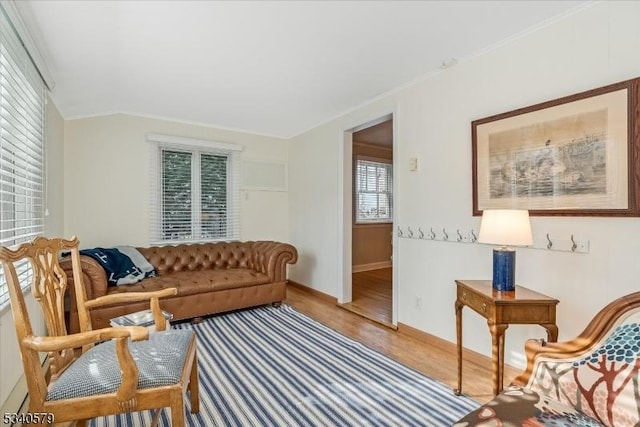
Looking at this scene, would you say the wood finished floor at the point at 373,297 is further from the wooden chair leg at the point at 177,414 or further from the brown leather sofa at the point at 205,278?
the wooden chair leg at the point at 177,414

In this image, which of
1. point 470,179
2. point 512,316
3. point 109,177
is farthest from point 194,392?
point 109,177

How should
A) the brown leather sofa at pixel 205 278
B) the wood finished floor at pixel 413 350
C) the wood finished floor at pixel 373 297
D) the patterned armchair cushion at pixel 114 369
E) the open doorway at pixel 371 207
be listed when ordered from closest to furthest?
the patterned armchair cushion at pixel 114 369 → the wood finished floor at pixel 413 350 → the brown leather sofa at pixel 205 278 → the wood finished floor at pixel 373 297 → the open doorway at pixel 371 207

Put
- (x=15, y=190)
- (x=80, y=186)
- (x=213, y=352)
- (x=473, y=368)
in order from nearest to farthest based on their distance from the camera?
(x=15, y=190) → (x=473, y=368) → (x=213, y=352) → (x=80, y=186)

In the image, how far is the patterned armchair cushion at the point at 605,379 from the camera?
1096 millimetres

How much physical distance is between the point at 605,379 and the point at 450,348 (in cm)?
152

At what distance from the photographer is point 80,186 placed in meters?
A: 3.62

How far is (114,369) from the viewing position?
1.32 metres

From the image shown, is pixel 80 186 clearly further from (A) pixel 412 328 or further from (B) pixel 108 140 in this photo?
(A) pixel 412 328

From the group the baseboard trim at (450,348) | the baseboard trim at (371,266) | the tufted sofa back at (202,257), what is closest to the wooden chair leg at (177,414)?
the baseboard trim at (450,348)

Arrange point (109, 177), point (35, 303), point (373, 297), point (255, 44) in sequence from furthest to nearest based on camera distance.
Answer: point (373, 297)
point (109, 177)
point (35, 303)
point (255, 44)

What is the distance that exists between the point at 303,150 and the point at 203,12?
9.51 ft

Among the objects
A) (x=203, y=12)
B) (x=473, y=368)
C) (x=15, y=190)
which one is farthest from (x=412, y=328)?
(x=15, y=190)

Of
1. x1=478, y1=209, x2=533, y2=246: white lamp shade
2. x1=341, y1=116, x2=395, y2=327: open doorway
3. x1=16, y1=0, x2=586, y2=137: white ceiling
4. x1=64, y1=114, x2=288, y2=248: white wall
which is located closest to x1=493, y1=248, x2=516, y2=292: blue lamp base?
x1=478, y1=209, x2=533, y2=246: white lamp shade

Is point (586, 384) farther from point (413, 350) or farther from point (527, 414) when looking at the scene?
point (413, 350)
